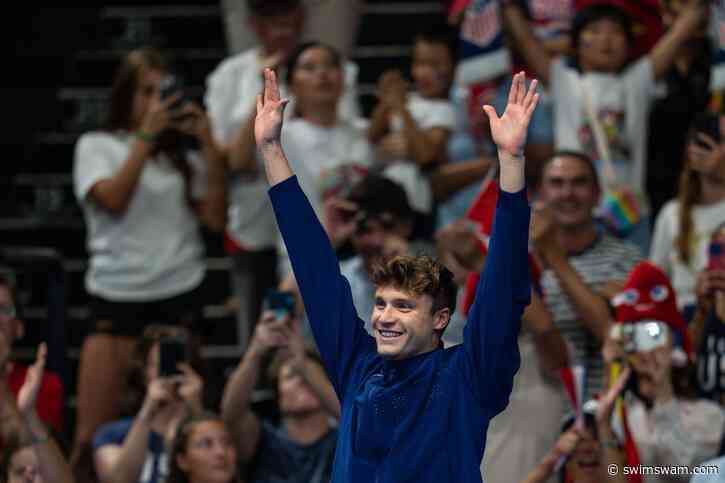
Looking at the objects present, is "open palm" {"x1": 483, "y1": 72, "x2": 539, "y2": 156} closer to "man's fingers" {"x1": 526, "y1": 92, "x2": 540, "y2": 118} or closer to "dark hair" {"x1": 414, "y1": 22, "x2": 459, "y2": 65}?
"man's fingers" {"x1": 526, "y1": 92, "x2": 540, "y2": 118}

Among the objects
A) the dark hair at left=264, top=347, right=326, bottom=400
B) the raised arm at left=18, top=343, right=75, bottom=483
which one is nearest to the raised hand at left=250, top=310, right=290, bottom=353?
the dark hair at left=264, top=347, right=326, bottom=400

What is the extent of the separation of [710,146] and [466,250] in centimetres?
140

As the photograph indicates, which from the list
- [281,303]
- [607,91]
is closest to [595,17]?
[607,91]

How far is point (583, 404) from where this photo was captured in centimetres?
573

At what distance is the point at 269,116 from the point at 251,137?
3032mm

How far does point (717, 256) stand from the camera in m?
6.32

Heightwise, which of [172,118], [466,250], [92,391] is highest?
[172,118]

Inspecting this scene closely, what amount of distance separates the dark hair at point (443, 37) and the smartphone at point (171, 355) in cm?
241

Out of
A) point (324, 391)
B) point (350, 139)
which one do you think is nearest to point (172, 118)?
point (350, 139)

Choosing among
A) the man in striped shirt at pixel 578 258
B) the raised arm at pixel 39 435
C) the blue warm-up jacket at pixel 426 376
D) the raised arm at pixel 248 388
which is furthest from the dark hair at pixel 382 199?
the blue warm-up jacket at pixel 426 376

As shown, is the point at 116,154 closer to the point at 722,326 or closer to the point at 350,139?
the point at 350,139

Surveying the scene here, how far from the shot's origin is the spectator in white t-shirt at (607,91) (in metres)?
7.68

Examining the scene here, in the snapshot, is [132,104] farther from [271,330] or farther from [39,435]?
[39,435]

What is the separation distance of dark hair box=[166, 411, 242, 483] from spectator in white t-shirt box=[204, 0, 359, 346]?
1.63 m
